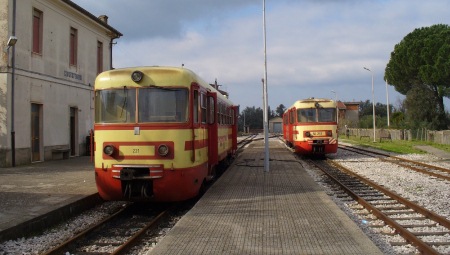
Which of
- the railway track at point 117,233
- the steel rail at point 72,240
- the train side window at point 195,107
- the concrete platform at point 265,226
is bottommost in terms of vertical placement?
the railway track at point 117,233

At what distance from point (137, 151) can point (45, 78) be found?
Answer: 11651mm

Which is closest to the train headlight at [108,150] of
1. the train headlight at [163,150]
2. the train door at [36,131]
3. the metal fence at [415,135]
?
the train headlight at [163,150]

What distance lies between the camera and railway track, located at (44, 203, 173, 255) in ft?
20.9

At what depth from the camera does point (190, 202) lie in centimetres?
1025

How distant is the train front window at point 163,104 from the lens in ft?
28.6

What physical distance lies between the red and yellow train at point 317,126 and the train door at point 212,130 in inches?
371

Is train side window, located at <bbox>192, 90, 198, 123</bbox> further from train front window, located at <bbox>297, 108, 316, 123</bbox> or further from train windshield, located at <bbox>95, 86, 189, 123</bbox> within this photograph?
train front window, located at <bbox>297, 108, 316, 123</bbox>

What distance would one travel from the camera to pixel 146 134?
8.60 meters

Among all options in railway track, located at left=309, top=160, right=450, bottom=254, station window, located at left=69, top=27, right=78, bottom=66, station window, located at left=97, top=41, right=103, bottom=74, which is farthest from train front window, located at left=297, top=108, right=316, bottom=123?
station window, located at left=97, top=41, right=103, bottom=74

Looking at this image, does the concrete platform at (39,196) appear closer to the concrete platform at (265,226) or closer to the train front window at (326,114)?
the concrete platform at (265,226)

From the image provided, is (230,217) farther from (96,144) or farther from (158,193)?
(96,144)

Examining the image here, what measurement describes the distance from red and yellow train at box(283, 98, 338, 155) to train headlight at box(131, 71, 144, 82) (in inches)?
517

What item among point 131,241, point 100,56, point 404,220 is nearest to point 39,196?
point 131,241

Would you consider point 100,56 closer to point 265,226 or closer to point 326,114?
point 326,114
